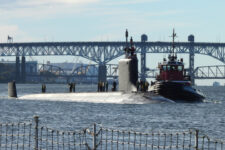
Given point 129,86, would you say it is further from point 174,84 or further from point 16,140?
point 16,140

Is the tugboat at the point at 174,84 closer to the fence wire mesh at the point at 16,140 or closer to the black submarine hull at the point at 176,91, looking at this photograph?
the black submarine hull at the point at 176,91

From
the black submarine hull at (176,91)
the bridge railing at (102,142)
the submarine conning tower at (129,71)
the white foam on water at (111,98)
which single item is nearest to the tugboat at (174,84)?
the black submarine hull at (176,91)

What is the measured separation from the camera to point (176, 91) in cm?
6669

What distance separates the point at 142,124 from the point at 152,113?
382 inches

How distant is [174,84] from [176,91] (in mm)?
894

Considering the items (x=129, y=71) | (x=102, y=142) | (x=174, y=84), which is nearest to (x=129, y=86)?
(x=129, y=71)

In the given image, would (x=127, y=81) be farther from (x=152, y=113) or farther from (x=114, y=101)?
(x=152, y=113)

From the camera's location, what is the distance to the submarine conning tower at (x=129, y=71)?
188 feet

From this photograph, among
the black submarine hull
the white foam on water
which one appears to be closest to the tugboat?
the black submarine hull

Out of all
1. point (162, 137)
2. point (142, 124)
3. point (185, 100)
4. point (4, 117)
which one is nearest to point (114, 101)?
point (185, 100)

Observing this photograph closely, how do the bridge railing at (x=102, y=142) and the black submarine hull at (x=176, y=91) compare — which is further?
the black submarine hull at (x=176, y=91)

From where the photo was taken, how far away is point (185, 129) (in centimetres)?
3612

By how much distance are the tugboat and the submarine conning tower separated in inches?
290

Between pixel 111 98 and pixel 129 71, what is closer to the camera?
pixel 129 71
